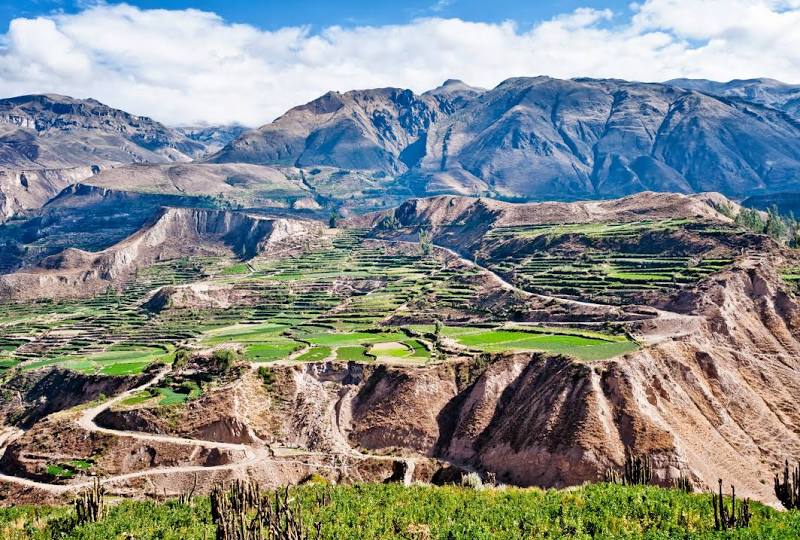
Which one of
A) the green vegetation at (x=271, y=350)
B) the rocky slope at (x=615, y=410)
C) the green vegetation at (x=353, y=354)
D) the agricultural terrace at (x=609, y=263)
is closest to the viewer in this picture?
the rocky slope at (x=615, y=410)

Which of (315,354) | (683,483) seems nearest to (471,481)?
(683,483)

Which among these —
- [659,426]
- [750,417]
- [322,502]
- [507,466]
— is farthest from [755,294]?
[322,502]

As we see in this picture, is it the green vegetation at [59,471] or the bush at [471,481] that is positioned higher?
the bush at [471,481]

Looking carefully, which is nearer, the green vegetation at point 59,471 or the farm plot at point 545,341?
the green vegetation at point 59,471

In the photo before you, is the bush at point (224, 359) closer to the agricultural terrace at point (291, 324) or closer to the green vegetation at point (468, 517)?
the agricultural terrace at point (291, 324)

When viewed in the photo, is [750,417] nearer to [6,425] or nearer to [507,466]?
[507,466]

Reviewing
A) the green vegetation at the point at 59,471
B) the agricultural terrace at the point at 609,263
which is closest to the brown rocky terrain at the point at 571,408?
the green vegetation at the point at 59,471

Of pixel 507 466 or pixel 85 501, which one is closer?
pixel 85 501

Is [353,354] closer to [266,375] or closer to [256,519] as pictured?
[266,375]
